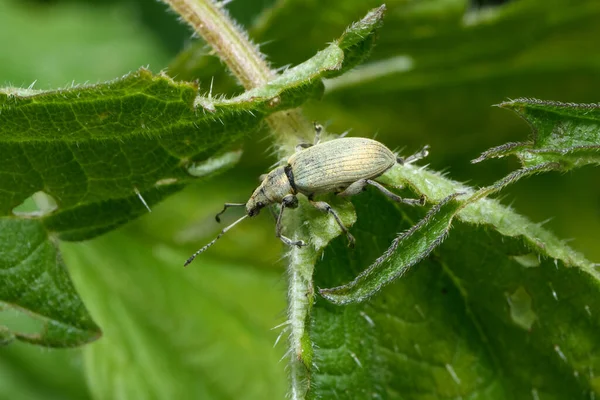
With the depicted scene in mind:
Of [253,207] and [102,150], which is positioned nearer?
[102,150]

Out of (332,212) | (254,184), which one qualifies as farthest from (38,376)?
(332,212)

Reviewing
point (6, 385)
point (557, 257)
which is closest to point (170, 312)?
point (6, 385)

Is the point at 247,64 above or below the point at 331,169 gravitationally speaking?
above

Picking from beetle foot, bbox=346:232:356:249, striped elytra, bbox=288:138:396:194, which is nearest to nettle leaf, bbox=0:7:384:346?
striped elytra, bbox=288:138:396:194

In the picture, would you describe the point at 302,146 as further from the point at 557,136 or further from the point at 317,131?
the point at 557,136

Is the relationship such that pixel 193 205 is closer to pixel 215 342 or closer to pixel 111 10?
pixel 215 342
